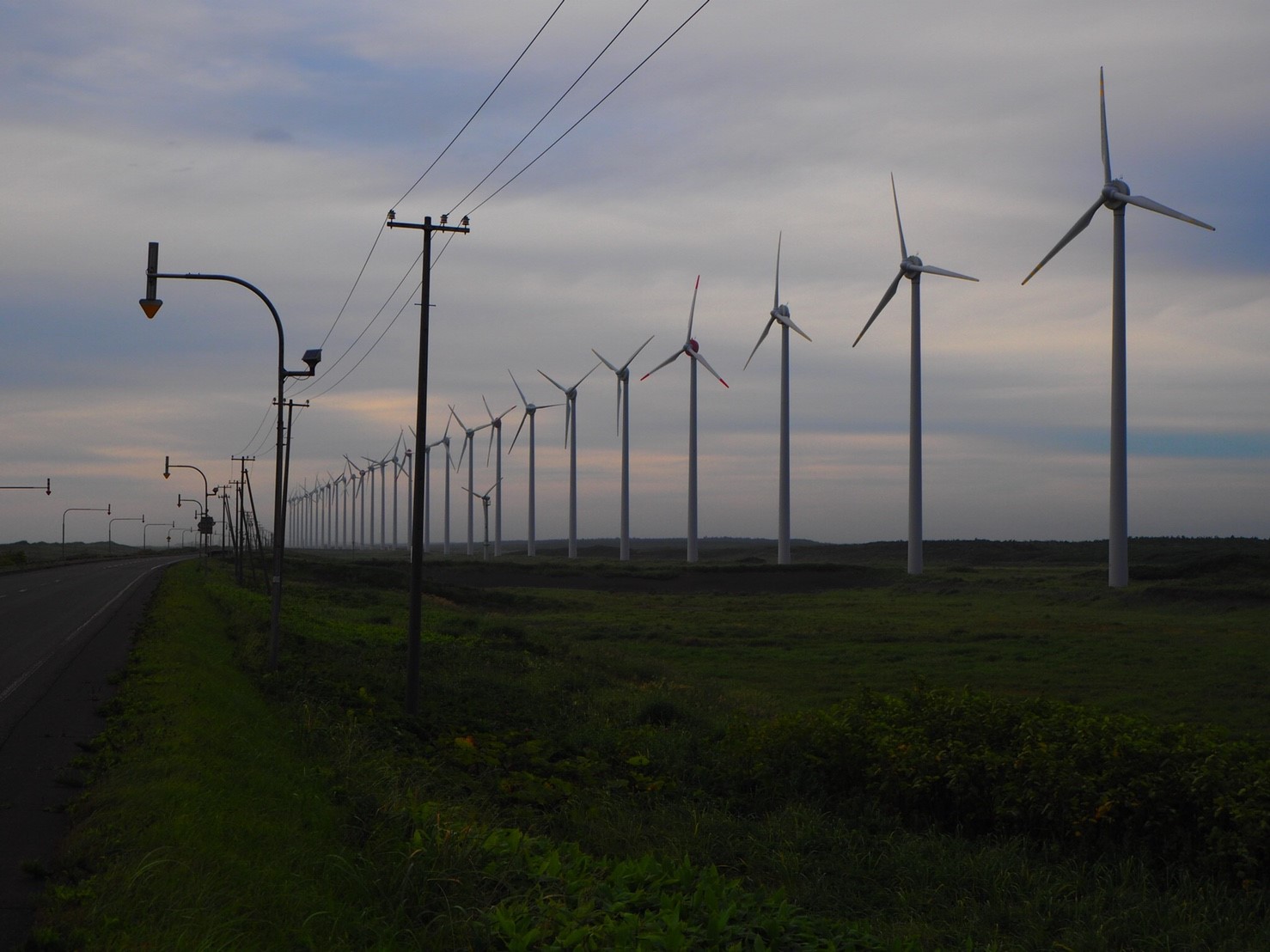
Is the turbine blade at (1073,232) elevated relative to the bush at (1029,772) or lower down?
elevated

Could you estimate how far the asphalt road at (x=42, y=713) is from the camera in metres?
9.67

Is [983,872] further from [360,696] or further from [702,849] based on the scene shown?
[360,696]

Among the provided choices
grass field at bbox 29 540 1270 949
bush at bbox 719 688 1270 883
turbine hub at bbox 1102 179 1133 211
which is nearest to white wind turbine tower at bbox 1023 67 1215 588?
turbine hub at bbox 1102 179 1133 211

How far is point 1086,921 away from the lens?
1068 cm

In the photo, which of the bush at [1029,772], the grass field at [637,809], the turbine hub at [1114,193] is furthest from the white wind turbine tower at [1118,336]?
the bush at [1029,772]

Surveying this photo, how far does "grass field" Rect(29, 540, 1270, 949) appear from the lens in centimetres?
918

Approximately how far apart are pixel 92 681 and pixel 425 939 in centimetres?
1478

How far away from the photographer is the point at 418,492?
75.6 feet

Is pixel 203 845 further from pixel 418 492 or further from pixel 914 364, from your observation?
pixel 914 364

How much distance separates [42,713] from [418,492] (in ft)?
27.0

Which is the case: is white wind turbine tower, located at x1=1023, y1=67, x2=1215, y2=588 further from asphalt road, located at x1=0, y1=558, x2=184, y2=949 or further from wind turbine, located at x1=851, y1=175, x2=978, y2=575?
asphalt road, located at x1=0, y1=558, x2=184, y2=949

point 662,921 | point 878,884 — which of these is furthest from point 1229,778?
point 662,921

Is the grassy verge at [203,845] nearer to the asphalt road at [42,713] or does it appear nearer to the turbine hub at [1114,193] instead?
the asphalt road at [42,713]

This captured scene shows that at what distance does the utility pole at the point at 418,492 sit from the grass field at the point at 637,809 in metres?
0.74
